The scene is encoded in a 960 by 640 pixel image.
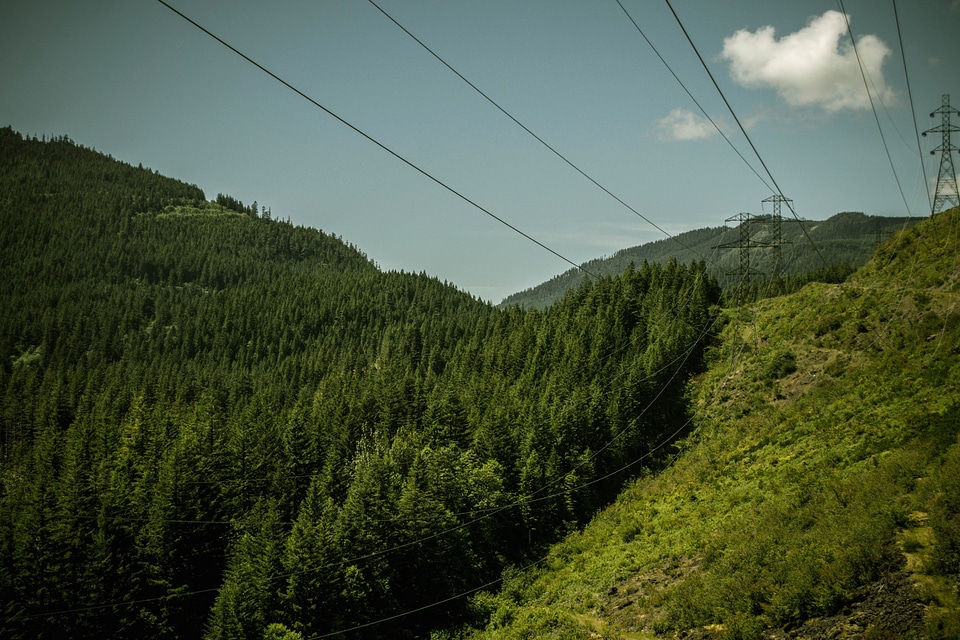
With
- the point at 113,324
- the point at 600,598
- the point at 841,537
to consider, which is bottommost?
the point at 600,598

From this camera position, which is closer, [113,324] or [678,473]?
[678,473]

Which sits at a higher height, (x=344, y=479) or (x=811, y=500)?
(x=811, y=500)

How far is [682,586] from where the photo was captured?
2111 centimetres

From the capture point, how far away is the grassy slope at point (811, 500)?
1426cm

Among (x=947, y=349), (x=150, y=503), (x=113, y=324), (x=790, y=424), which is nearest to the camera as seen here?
(x=947, y=349)

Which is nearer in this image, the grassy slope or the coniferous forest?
the grassy slope

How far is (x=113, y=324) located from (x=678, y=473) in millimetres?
207293

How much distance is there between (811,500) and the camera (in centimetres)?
2100

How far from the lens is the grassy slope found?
14258 mm

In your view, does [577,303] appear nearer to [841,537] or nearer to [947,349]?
[947,349]

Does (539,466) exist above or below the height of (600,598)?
above

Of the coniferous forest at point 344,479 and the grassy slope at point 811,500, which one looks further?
the coniferous forest at point 344,479

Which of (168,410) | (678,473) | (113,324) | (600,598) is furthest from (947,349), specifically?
(113,324)

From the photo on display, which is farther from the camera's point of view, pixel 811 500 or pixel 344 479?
pixel 344 479
